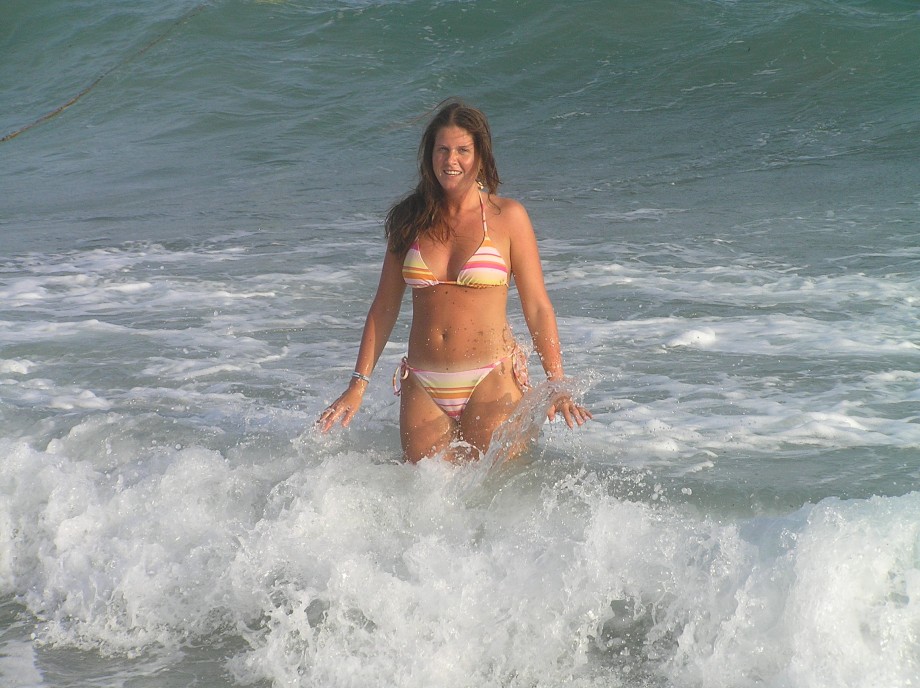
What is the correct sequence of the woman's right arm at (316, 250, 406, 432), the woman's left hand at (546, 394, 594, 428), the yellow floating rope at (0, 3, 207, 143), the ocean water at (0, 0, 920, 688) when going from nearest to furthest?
the ocean water at (0, 0, 920, 688)
the woman's left hand at (546, 394, 594, 428)
the woman's right arm at (316, 250, 406, 432)
the yellow floating rope at (0, 3, 207, 143)

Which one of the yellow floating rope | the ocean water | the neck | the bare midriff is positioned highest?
the yellow floating rope

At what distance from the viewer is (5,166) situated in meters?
14.0

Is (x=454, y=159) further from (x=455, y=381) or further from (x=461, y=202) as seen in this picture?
(x=455, y=381)

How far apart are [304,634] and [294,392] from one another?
2255 millimetres

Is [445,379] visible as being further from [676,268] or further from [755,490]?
[676,268]

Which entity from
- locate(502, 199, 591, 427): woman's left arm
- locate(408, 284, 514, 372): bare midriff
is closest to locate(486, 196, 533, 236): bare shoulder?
locate(502, 199, 591, 427): woman's left arm

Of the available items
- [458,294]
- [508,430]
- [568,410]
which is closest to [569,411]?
[568,410]

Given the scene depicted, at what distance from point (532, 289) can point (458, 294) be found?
0.98ft

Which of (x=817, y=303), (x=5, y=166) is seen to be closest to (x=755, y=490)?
(x=817, y=303)

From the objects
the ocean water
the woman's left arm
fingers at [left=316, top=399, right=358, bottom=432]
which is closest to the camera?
the ocean water

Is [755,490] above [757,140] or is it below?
below

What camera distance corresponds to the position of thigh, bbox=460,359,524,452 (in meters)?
4.34

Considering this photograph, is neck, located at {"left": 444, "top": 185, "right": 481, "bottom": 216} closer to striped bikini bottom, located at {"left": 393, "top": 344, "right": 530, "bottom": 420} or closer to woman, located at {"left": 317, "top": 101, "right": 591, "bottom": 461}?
woman, located at {"left": 317, "top": 101, "right": 591, "bottom": 461}

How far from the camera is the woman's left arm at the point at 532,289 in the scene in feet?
14.0
